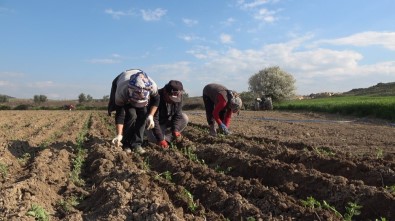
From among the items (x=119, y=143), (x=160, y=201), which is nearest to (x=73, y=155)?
(x=119, y=143)

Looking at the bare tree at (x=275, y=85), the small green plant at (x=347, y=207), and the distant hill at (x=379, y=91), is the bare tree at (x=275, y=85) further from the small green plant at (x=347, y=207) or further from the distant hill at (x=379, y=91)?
the small green plant at (x=347, y=207)

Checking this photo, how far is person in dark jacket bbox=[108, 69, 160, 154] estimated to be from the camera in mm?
6867

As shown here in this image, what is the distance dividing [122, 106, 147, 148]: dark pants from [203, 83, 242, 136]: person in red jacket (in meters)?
2.26

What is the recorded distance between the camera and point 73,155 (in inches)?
274

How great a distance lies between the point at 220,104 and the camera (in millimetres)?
9062

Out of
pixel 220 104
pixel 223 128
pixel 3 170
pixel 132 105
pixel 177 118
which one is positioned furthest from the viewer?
pixel 223 128

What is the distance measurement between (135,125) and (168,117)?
1.11 metres

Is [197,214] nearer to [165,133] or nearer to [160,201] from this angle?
[160,201]

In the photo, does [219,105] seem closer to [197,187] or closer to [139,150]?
[139,150]

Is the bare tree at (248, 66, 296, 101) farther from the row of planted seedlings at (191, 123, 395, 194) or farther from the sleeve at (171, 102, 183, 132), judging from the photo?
the row of planted seedlings at (191, 123, 395, 194)

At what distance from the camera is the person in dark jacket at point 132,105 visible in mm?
6867

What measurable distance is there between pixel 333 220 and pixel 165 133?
5.47 m

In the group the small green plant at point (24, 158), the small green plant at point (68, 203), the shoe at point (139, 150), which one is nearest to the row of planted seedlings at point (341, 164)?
the shoe at point (139, 150)

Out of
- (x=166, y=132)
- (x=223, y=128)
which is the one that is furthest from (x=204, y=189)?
(x=223, y=128)
